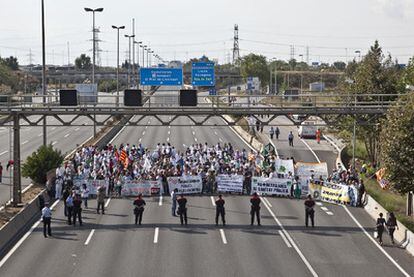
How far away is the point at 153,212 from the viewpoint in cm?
3062

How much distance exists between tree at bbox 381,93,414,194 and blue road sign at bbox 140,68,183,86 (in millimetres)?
25452

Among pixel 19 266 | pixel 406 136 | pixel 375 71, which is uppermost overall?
pixel 375 71

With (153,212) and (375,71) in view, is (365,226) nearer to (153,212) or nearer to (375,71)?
(153,212)

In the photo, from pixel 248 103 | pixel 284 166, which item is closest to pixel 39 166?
pixel 248 103

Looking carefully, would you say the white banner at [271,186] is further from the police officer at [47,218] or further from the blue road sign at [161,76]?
the blue road sign at [161,76]

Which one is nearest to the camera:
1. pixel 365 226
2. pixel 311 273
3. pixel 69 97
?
pixel 311 273

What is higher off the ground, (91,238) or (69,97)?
(69,97)

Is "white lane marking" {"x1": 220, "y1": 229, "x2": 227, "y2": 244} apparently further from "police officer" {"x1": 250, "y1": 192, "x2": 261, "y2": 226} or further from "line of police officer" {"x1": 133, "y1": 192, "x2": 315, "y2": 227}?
"police officer" {"x1": 250, "y1": 192, "x2": 261, "y2": 226}

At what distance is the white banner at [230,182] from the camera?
115 ft

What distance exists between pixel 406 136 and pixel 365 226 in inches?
162

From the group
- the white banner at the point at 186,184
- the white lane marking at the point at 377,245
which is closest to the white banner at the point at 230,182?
the white banner at the point at 186,184

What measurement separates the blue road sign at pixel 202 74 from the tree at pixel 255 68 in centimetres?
9120

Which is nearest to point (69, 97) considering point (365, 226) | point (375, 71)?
point (365, 226)

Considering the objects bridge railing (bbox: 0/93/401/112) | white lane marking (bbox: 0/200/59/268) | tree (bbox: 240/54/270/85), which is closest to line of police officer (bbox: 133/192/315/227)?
white lane marking (bbox: 0/200/59/268)
